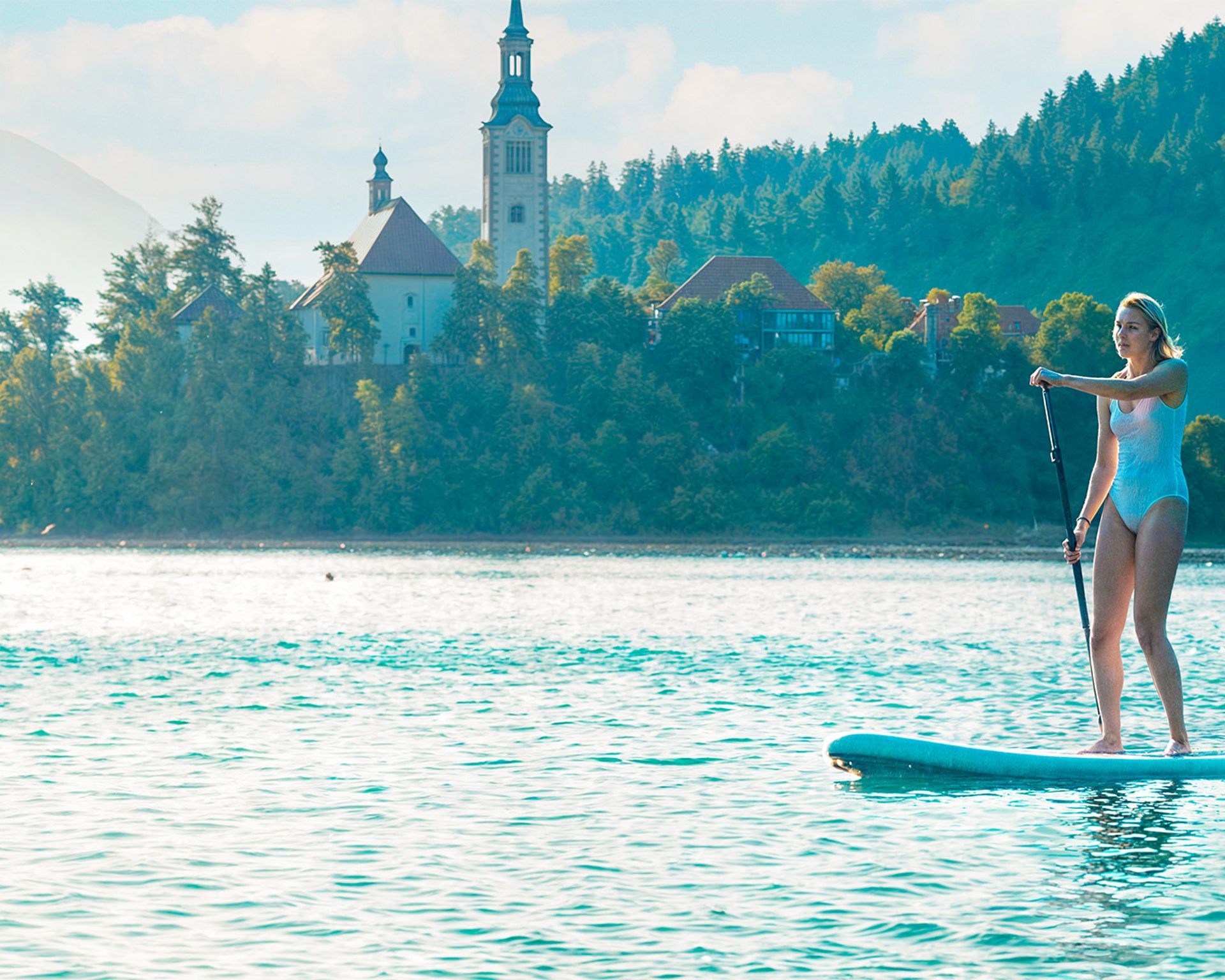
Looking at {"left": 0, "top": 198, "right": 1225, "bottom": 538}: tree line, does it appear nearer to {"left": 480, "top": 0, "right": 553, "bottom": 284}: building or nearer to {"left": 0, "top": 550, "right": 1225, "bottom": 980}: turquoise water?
{"left": 480, "top": 0, "right": 553, "bottom": 284}: building

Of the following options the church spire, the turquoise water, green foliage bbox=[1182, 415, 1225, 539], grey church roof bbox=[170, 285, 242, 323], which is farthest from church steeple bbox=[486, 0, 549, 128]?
the turquoise water

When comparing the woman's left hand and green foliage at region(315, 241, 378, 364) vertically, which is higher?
green foliage at region(315, 241, 378, 364)

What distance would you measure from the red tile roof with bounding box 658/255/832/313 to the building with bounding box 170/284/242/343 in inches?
1364

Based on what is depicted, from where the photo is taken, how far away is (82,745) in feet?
55.4

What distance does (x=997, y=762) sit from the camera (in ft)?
43.6

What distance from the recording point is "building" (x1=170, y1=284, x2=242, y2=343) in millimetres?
128250

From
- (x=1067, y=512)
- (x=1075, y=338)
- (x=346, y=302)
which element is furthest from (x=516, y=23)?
(x=1067, y=512)

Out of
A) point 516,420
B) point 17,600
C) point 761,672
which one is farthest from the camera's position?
point 516,420

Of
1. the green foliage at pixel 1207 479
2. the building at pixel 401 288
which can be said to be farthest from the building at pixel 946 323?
the building at pixel 401 288

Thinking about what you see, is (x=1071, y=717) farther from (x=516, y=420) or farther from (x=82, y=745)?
(x=516, y=420)

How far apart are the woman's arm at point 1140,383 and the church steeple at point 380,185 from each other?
130914mm

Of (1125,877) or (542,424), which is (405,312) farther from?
(1125,877)

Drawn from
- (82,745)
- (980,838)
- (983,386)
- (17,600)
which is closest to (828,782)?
(980,838)

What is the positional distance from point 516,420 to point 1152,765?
364 ft
